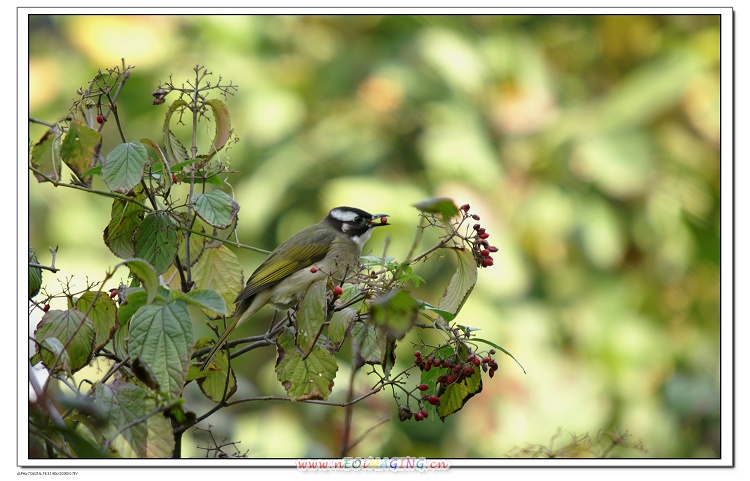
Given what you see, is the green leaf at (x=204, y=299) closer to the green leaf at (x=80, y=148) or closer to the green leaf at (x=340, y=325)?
the green leaf at (x=340, y=325)

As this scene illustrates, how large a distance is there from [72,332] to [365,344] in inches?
16.0

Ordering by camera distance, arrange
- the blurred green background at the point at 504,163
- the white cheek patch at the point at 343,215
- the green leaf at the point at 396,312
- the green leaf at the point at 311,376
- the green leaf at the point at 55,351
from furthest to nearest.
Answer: the blurred green background at the point at 504,163 < the white cheek patch at the point at 343,215 < the green leaf at the point at 311,376 < the green leaf at the point at 55,351 < the green leaf at the point at 396,312

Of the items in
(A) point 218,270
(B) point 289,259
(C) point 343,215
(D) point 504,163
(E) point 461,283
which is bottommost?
(E) point 461,283

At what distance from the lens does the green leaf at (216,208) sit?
3.93 feet

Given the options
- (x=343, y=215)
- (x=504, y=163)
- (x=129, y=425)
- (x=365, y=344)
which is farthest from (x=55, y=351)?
(x=504, y=163)

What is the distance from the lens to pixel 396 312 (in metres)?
1.00

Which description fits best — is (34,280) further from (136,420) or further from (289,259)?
(289,259)

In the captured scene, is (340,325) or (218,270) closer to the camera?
(340,325)

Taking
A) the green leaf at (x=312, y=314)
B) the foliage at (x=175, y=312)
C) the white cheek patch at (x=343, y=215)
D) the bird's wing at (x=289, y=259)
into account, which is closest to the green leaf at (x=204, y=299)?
the foliage at (x=175, y=312)

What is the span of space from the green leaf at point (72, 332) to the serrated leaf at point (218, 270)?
24cm

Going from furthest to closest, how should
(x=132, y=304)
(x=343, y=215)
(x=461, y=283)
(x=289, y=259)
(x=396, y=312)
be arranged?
(x=343, y=215) → (x=289, y=259) → (x=461, y=283) → (x=132, y=304) → (x=396, y=312)

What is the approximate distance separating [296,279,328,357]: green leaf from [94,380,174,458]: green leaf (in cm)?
21
